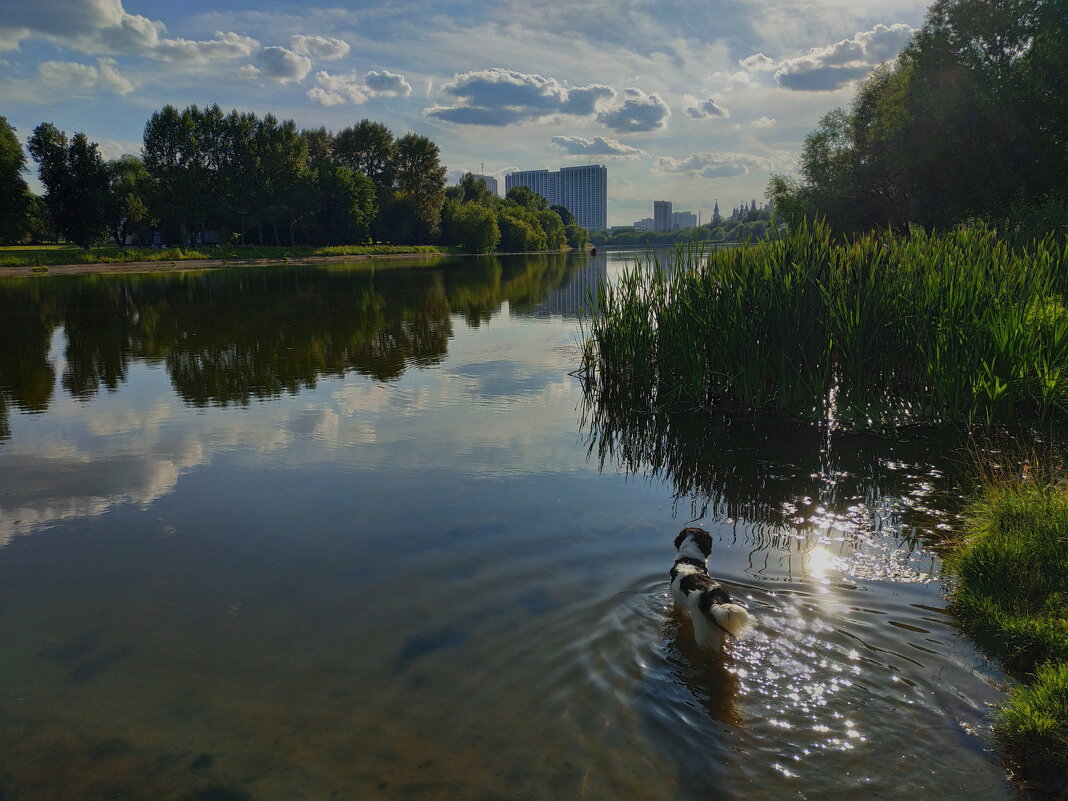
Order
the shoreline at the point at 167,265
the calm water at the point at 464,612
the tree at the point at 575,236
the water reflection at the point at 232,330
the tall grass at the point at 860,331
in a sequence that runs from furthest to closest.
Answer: the tree at the point at 575,236, the shoreline at the point at 167,265, the water reflection at the point at 232,330, the tall grass at the point at 860,331, the calm water at the point at 464,612

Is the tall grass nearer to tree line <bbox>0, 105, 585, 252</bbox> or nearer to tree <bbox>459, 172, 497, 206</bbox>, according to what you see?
tree line <bbox>0, 105, 585, 252</bbox>

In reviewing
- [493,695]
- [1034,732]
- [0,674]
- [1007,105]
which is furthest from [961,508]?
[1007,105]

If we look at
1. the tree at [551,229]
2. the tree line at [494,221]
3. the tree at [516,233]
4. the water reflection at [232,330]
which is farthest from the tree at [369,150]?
the water reflection at [232,330]

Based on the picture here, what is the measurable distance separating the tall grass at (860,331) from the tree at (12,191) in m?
58.8

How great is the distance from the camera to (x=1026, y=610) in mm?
4453

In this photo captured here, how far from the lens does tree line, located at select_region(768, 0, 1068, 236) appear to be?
83.7 feet

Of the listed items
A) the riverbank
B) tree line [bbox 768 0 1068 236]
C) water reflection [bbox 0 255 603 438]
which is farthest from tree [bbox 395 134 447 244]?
tree line [bbox 768 0 1068 236]

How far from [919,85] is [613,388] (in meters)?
24.4

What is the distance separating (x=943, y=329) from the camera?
345 inches

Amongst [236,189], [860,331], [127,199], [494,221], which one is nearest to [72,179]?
[127,199]

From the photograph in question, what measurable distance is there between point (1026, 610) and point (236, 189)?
7844 centimetres

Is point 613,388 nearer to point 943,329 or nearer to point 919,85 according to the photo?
point 943,329

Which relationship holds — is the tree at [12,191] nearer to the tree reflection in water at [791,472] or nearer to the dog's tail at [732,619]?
the tree reflection in water at [791,472]

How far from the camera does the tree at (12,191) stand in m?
52.3
